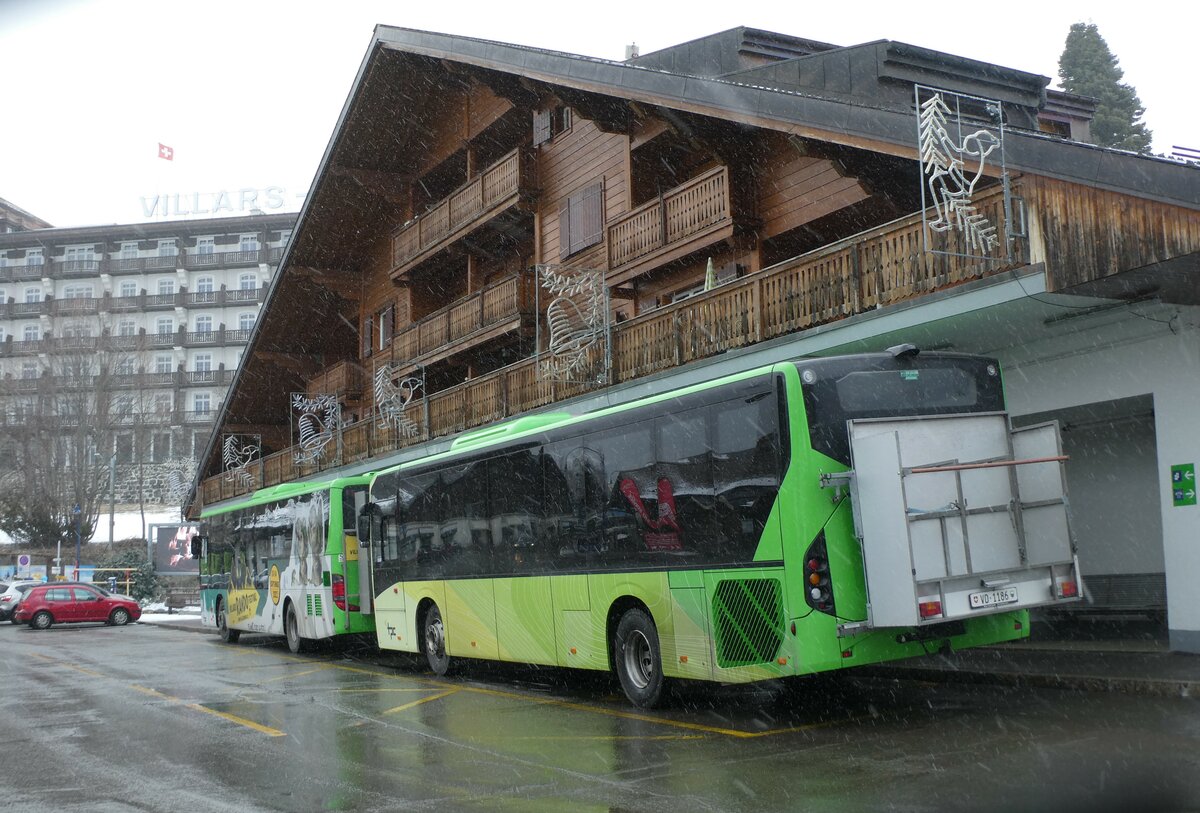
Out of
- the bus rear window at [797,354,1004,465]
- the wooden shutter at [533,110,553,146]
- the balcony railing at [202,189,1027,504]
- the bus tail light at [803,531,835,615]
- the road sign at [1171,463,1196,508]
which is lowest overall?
the bus tail light at [803,531,835,615]

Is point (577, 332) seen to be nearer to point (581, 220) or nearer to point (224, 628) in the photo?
point (581, 220)

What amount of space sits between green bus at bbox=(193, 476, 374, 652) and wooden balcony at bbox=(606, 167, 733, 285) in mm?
7069

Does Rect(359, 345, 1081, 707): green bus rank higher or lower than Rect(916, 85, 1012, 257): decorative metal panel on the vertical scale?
lower

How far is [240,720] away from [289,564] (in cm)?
1113

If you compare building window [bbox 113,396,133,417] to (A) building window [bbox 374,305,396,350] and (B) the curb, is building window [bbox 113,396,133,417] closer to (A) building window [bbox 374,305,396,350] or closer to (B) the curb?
(A) building window [bbox 374,305,396,350]

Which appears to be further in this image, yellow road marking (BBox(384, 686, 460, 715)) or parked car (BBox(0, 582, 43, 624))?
parked car (BBox(0, 582, 43, 624))

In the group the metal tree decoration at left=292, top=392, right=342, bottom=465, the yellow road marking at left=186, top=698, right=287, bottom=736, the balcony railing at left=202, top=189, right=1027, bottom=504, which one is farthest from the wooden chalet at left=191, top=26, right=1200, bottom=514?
the yellow road marking at left=186, top=698, right=287, bottom=736

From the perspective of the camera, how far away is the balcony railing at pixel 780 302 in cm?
1389

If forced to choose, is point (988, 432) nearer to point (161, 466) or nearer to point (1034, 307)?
point (1034, 307)

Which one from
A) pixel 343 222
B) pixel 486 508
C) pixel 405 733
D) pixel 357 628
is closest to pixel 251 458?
pixel 343 222

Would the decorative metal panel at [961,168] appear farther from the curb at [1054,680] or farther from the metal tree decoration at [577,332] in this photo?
the metal tree decoration at [577,332]

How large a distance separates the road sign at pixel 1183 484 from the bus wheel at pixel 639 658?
6633 mm

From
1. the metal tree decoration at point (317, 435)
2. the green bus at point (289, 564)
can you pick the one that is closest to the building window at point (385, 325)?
the metal tree decoration at point (317, 435)

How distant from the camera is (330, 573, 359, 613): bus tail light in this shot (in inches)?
805
